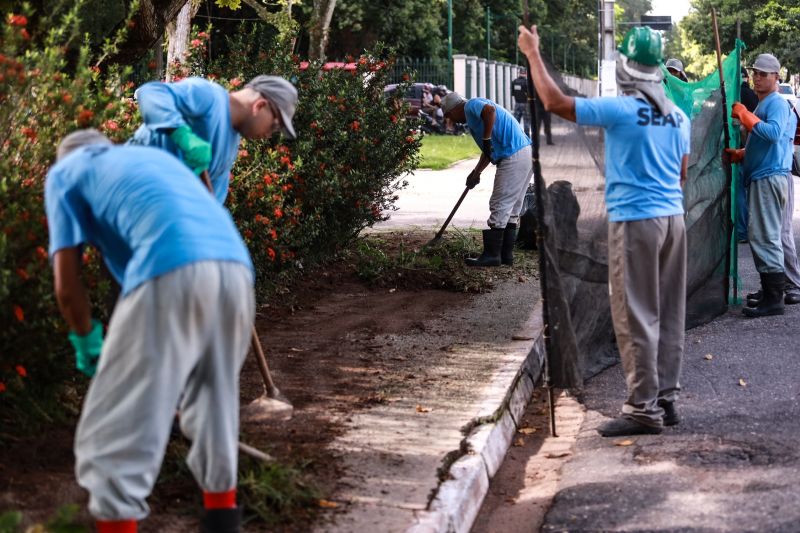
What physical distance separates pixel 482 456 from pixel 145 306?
2723 mm

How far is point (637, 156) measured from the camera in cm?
629

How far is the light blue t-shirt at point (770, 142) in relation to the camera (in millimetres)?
9375

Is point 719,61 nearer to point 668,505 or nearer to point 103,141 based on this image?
point 668,505

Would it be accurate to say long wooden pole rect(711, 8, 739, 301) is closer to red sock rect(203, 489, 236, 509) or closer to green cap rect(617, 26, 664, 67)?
green cap rect(617, 26, 664, 67)

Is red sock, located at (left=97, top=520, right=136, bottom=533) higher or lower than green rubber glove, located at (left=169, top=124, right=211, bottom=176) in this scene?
lower

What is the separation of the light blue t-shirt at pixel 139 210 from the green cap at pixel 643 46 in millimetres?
3239

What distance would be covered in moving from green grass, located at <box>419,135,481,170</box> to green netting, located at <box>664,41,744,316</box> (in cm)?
1228

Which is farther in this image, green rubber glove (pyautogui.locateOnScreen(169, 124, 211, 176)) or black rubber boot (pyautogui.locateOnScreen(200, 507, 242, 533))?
green rubber glove (pyautogui.locateOnScreen(169, 124, 211, 176))

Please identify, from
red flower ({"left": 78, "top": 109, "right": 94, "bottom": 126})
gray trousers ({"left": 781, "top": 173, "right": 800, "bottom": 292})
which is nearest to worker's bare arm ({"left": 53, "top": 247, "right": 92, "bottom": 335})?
red flower ({"left": 78, "top": 109, "right": 94, "bottom": 126})

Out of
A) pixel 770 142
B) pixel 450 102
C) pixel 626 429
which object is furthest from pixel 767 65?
pixel 626 429

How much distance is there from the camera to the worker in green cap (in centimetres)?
629

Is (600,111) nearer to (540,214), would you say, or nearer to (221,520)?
(540,214)

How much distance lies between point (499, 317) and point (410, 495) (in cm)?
419

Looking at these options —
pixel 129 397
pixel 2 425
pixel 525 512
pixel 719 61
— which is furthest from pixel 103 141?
pixel 719 61
